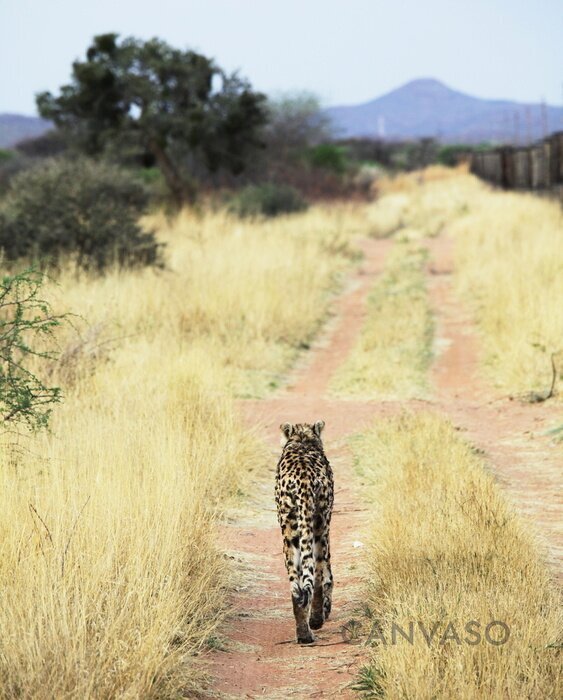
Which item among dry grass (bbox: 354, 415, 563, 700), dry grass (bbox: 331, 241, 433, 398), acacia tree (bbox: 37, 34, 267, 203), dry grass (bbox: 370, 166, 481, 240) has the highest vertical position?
acacia tree (bbox: 37, 34, 267, 203)

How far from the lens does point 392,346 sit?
14664mm

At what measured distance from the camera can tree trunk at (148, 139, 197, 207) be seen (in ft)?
95.6

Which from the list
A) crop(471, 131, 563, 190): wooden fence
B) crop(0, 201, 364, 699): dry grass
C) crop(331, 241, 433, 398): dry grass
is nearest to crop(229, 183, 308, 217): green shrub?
crop(471, 131, 563, 190): wooden fence

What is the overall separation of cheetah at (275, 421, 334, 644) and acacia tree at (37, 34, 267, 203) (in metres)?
24.2

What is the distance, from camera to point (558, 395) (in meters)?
11.5

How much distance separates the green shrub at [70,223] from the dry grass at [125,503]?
9.27ft

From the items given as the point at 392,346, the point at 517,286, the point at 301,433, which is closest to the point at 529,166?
the point at 517,286

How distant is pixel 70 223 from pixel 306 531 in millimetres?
12779

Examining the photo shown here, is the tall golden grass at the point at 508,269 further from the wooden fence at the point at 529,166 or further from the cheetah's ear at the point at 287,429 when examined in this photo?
the cheetah's ear at the point at 287,429

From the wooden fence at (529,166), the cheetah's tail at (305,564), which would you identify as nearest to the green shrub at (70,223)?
the cheetah's tail at (305,564)

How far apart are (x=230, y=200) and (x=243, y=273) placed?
1316cm

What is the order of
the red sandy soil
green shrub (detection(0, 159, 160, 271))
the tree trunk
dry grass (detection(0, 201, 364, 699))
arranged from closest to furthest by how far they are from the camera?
dry grass (detection(0, 201, 364, 699))
the red sandy soil
green shrub (detection(0, 159, 160, 271))
the tree trunk

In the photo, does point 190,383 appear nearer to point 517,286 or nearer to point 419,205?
point 517,286

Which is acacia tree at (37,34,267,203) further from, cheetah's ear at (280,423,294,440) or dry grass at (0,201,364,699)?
cheetah's ear at (280,423,294,440)
